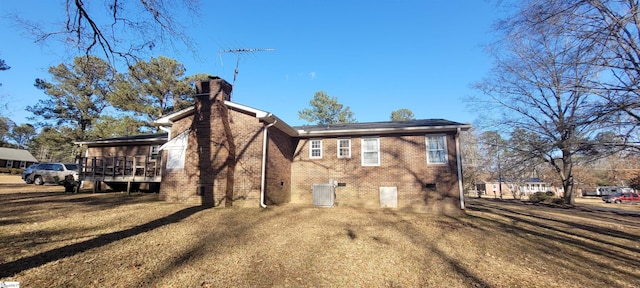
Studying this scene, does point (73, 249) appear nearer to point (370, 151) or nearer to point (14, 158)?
point (370, 151)

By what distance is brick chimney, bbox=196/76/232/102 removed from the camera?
490 inches

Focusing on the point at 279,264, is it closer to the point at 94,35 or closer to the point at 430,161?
the point at 94,35

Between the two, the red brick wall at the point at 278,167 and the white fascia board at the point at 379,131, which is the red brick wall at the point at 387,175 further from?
the red brick wall at the point at 278,167

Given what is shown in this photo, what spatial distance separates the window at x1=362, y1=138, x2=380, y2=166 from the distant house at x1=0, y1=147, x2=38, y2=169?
6022 cm

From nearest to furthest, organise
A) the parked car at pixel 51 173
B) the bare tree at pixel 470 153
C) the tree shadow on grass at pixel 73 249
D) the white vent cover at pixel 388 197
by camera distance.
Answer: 1. the tree shadow on grass at pixel 73 249
2. the white vent cover at pixel 388 197
3. the parked car at pixel 51 173
4. the bare tree at pixel 470 153

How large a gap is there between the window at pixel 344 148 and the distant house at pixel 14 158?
5896 cm

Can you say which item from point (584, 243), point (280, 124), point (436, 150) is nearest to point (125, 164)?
point (280, 124)

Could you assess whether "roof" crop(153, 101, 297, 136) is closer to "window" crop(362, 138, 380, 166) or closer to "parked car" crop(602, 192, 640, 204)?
"window" crop(362, 138, 380, 166)

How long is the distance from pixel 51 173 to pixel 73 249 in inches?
758

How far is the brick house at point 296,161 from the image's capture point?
38.7 feet

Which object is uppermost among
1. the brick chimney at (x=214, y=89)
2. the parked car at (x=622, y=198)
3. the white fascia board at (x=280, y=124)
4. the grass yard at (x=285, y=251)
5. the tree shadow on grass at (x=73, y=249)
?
the brick chimney at (x=214, y=89)

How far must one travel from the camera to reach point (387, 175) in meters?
13.4

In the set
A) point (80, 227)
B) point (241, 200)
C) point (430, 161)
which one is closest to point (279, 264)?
point (80, 227)

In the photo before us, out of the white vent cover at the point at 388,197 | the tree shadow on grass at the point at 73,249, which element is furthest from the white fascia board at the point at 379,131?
the tree shadow on grass at the point at 73,249
